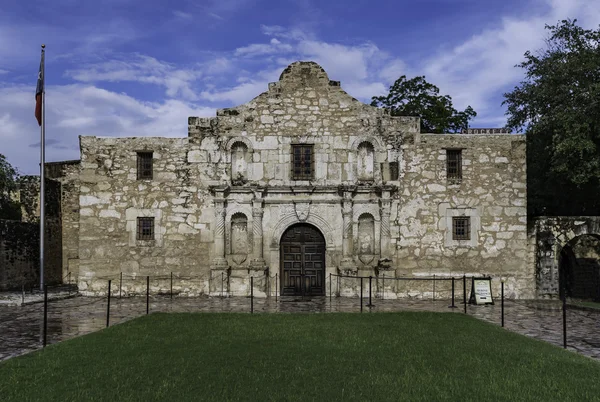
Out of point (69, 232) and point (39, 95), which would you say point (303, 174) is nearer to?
point (39, 95)

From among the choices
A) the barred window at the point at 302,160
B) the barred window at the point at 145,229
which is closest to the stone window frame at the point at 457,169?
the barred window at the point at 302,160

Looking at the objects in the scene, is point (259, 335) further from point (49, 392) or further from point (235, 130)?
point (235, 130)

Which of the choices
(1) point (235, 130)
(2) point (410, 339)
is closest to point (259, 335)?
(2) point (410, 339)

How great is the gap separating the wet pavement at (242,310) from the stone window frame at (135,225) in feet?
6.33

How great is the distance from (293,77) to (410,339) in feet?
38.9

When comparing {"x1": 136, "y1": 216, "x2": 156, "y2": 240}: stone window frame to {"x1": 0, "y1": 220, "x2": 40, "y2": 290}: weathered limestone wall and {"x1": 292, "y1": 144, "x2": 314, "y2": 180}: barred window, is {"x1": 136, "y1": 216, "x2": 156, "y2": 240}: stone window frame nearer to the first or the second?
{"x1": 292, "y1": 144, "x2": 314, "y2": 180}: barred window

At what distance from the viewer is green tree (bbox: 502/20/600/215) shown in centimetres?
2025

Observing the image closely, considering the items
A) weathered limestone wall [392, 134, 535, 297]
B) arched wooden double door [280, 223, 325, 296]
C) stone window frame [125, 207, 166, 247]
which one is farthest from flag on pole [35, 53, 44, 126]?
weathered limestone wall [392, 134, 535, 297]

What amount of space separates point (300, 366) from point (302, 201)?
1162 centimetres

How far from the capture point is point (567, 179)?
21.7 meters

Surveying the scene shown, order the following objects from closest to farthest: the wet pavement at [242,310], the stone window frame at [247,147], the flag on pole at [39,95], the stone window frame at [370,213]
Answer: the wet pavement at [242,310], the stone window frame at [370,213], the stone window frame at [247,147], the flag on pole at [39,95]

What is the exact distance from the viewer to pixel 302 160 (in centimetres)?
1997

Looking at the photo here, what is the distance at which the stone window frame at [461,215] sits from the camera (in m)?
19.6

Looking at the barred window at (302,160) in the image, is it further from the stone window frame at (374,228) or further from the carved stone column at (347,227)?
the stone window frame at (374,228)
